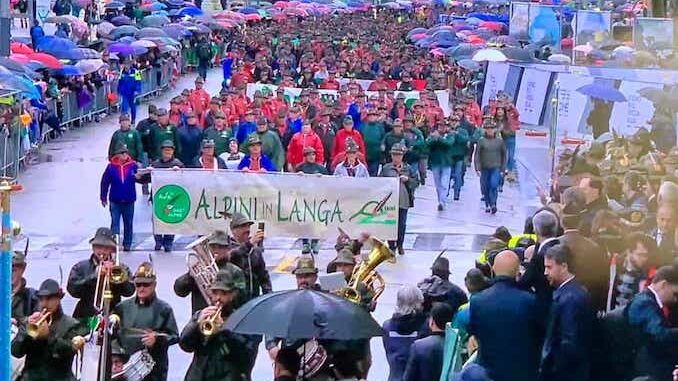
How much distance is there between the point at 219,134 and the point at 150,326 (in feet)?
37.2

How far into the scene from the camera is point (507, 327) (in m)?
8.91

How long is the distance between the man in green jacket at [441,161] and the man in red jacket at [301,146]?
1963 millimetres

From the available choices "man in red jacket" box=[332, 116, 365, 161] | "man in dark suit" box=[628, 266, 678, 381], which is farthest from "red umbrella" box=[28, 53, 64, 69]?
"man in dark suit" box=[628, 266, 678, 381]

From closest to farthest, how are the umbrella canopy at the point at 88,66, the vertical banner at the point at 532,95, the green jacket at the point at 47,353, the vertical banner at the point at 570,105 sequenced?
the green jacket at the point at 47,353
the vertical banner at the point at 570,105
the vertical banner at the point at 532,95
the umbrella canopy at the point at 88,66

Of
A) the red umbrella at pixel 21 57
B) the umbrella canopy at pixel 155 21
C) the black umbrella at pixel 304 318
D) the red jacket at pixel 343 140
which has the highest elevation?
the black umbrella at pixel 304 318

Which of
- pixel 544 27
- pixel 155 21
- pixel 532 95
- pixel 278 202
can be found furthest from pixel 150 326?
pixel 155 21

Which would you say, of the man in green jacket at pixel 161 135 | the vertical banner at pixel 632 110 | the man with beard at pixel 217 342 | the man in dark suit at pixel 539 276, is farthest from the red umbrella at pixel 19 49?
the man in dark suit at pixel 539 276

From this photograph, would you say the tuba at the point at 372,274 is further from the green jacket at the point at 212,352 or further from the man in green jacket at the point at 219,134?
the man in green jacket at the point at 219,134

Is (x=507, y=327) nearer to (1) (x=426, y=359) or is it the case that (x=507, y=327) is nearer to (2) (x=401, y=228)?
(1) (x=426, y=359)

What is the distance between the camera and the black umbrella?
29.6ft

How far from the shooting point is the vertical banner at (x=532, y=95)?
1203 inches

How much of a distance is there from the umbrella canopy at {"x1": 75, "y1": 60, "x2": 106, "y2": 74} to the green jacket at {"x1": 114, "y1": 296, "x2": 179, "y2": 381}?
22.3 metres

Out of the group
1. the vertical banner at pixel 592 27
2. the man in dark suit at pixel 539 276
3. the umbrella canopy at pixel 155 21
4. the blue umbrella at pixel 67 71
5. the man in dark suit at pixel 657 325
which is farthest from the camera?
the umbrella canopy at pixel 155 21

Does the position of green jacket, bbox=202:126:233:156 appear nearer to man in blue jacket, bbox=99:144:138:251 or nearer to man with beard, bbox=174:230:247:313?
man in blue jacket, bbox=99:144:138:251
